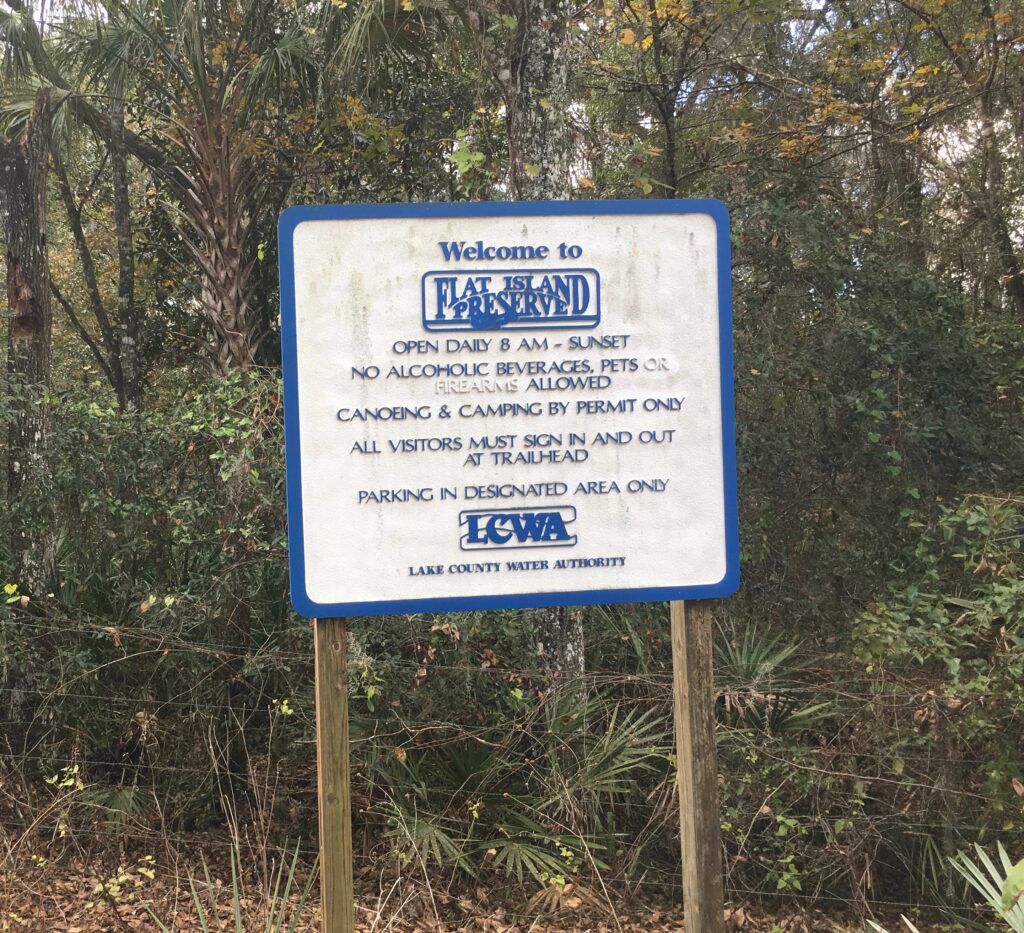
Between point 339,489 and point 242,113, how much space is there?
8150 millimetres

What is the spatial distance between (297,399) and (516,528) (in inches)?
29.8

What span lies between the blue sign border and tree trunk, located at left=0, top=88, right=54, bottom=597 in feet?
10.6

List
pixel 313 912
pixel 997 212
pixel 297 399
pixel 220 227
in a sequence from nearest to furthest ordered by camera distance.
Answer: pixel 297 399, pixel 313 912, pixel 997 212, pixel 220 227

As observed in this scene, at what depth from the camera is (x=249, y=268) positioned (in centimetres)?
977

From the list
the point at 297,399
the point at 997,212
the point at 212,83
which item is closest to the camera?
the point at 297,399

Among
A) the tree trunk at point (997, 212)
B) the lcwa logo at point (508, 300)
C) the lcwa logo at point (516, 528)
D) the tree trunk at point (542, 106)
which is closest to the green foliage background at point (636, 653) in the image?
the tree trunk at point (542, 106)

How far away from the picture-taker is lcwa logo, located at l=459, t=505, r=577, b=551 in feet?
9.55

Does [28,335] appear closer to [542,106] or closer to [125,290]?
[542,106]

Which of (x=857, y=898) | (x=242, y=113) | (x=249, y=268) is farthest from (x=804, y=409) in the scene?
(x=242, y=113)

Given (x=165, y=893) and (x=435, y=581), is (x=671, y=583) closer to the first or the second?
(x=435, y=581)

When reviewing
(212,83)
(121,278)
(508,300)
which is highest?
(212,83)

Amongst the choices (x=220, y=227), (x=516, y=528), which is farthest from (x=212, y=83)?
(x=516, y=528)

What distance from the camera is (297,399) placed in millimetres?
2859

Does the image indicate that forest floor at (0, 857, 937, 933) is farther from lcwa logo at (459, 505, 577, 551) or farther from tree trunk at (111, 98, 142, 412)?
tree trunk at (111, 98, 142, 412)
